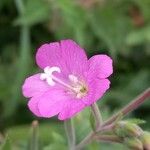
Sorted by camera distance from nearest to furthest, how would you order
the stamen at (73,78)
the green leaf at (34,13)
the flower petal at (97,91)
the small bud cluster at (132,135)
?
the flower petal at (97,91), the small bud cluster at (132,135), the stamen at (73,78), the green leaf at (34,13)

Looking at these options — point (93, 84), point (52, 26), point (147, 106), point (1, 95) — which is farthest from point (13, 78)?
point (93, 84)

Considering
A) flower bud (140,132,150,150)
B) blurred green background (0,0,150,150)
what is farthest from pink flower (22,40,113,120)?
blurred green background (0,0,150,150)

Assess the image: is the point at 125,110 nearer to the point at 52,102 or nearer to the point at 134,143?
the point at 134,143

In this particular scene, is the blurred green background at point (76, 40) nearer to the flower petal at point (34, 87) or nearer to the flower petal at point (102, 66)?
the flower petal at point (34, 87)

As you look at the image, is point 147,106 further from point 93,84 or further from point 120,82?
point 93,84

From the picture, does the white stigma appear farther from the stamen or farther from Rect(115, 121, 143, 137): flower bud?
Rect(115, 121, 143, 137): flower bud


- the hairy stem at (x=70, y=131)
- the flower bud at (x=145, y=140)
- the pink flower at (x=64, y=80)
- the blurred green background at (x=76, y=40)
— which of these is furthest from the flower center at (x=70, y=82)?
the blurred green background at (x=76, y=40)
